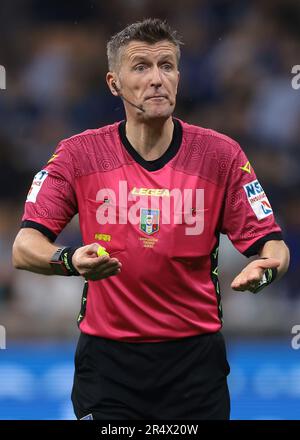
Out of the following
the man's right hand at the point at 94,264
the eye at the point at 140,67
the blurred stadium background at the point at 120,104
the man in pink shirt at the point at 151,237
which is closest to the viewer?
the man's right hand at the point at 94,264

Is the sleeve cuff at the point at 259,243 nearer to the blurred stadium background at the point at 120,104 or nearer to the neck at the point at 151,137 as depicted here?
the neck at the point at 151,137

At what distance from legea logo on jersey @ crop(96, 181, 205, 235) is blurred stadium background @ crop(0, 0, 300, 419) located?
12.7 ft

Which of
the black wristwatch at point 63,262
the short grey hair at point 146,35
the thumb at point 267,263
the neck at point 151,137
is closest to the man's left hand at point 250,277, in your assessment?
the thumb at point 267,263

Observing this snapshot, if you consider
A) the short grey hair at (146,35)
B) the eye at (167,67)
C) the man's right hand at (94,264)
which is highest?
the short grey hair at (146,35)

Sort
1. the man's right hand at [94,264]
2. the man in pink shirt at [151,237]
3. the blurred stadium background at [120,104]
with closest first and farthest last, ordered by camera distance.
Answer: the man's right hand at [94,264] → the man in pink shirt at [151,237] → the blurred stadium background at [120,104]

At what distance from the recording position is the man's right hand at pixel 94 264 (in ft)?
10.8

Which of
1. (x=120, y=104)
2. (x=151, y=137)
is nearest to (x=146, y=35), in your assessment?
(x=151, y=137)

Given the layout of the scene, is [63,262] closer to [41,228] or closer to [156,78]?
[41,228]

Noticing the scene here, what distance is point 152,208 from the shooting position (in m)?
3.83

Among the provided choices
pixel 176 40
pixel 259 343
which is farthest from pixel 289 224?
pixel 176 40

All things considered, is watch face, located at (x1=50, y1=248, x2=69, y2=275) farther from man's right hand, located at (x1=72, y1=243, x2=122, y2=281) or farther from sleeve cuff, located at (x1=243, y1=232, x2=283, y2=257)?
sleeve cuff, located at (x1=243, y1=232, x2=283, y2=257)

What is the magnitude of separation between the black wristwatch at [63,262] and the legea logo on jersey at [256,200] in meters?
0.79

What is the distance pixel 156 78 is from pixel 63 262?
87 centimetres

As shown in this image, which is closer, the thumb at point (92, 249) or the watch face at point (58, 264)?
the thumb at point (92, 249)
